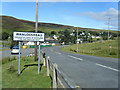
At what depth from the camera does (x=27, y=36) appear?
33.8 feet

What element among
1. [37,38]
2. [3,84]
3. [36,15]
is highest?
[36,15]

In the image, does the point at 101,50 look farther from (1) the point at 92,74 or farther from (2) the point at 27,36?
(2) the point at 27,36

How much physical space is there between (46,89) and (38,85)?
776 mm

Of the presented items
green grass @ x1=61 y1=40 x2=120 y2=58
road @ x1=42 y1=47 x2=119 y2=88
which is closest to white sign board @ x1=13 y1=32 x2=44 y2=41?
road @ x1=42 y1=47 x2=119 y2=88

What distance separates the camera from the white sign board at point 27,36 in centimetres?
997

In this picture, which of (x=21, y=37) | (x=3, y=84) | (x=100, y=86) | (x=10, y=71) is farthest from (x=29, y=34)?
(x=100, y=86)

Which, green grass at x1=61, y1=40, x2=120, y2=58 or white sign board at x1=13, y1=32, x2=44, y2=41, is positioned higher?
white sign board at x1=13, y1=32, x2=44, y2=41

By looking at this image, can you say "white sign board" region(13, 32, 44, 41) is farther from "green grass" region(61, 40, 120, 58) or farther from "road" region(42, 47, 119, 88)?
"green grass" region(61, 40, 120, 58)

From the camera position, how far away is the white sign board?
9967 millimetres

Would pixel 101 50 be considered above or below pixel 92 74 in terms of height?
below

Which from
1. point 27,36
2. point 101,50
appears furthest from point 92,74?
point 101,50

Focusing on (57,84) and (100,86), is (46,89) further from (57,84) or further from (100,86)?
(100,86)

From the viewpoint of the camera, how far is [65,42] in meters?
132

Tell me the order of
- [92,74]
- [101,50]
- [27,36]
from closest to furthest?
1. [92,74]
2. [27,36]
3. [101,50]
